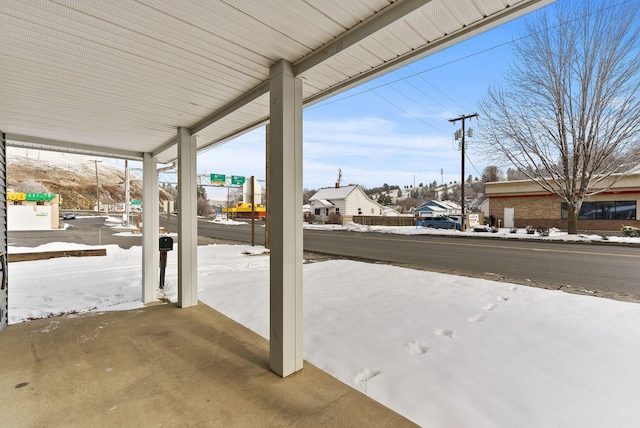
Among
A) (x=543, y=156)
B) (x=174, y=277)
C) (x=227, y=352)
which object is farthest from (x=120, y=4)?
(x=543, y=156)

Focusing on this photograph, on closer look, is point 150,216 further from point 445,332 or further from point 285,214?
point 445,332

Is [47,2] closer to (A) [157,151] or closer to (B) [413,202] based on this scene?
(A) [157,151]

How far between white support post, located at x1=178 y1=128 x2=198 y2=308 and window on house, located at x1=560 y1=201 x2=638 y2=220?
26.7m

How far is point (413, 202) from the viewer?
84188 millimetres

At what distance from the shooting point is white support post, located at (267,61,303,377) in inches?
95.8

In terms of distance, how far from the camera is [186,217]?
13.7 feet

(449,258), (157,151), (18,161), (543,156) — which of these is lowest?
(449,258)

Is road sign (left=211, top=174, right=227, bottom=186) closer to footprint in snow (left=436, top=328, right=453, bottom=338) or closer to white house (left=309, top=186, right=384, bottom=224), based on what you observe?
white house (left=309, top=186, right=384, bottom=224)

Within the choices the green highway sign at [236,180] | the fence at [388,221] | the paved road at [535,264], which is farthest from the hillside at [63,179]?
the paved road at [535,264]

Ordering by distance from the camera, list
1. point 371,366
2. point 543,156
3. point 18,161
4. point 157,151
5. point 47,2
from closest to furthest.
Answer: point 47,2 → point 371,366 → point 157,151 → point 543,156 → point 18,161

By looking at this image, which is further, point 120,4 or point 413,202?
point 413,202

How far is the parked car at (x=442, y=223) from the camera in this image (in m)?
23.2

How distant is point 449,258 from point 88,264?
35.6 feet

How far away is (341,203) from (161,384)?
3699 cm
